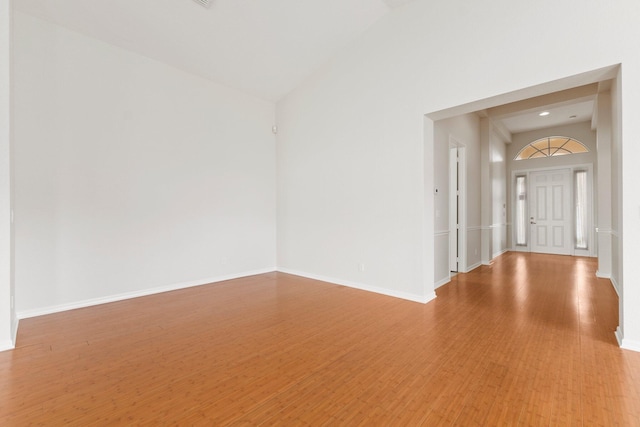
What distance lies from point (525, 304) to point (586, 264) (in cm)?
445

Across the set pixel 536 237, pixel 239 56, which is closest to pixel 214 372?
pixel 239 56

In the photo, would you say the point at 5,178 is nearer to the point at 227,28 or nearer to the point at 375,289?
the point at 227,28

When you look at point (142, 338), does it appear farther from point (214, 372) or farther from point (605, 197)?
point (605, 197)

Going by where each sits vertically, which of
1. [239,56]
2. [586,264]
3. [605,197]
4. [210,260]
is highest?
[239,56]

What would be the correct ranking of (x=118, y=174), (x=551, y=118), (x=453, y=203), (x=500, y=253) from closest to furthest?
(x=118, y=174) < (x=453, y=203) < (x=551, y=118) < (x=500, y=253)

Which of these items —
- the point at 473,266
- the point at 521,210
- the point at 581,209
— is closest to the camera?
the point at 473,266

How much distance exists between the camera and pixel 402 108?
13.3 ft

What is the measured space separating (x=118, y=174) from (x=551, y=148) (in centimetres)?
1044

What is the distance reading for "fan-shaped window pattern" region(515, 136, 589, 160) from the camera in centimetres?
789

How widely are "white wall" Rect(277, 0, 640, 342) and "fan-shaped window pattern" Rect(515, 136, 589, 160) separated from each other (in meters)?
6.59

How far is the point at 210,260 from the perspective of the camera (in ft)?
16.4

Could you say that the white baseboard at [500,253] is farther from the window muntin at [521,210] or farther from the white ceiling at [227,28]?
the white ceiling at [227,28]

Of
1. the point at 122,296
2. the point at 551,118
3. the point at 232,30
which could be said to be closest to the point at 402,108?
the point at 232,30

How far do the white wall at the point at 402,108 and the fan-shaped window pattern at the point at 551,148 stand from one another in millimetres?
6593
